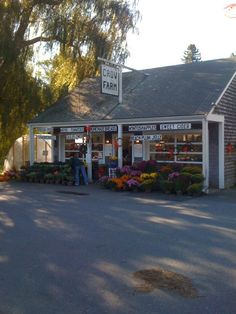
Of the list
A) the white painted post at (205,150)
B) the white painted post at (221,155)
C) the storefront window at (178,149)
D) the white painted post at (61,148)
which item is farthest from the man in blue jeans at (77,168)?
the white painted post at (221,155)

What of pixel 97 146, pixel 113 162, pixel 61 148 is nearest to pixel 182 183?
pixel 113 162

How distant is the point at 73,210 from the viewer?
12383mm

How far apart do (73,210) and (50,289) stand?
672cm

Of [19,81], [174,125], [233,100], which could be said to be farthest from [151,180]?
[19,81]

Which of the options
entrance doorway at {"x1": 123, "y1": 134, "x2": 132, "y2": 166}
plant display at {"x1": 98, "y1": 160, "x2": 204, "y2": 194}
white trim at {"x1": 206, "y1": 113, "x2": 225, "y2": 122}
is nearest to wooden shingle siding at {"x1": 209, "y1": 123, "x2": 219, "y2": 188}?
white trim at {"x1": 206, "y1": 113, "x2": 225, "y2": 122}

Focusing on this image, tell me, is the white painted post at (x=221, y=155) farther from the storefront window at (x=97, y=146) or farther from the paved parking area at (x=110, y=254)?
the storefront window at (x=97, y=146)

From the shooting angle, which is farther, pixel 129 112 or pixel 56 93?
pixel 56 93

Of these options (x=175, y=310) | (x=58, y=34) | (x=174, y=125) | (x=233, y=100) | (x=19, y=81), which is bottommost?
(x=175, y=310)

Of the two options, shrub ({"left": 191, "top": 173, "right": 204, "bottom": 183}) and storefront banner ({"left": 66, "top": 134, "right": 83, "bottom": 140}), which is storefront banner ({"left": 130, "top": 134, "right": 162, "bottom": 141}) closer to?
shrub ({"left": 191, "top": 173, "right": 204, "bottom": 183})

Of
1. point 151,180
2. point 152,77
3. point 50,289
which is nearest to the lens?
point 50,289

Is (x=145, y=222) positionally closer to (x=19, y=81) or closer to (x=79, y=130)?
(x=79, y=130)

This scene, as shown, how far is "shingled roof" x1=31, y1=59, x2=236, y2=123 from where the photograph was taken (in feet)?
59.6

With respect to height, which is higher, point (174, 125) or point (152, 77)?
point (152, 77)

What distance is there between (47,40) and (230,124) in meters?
10.8
